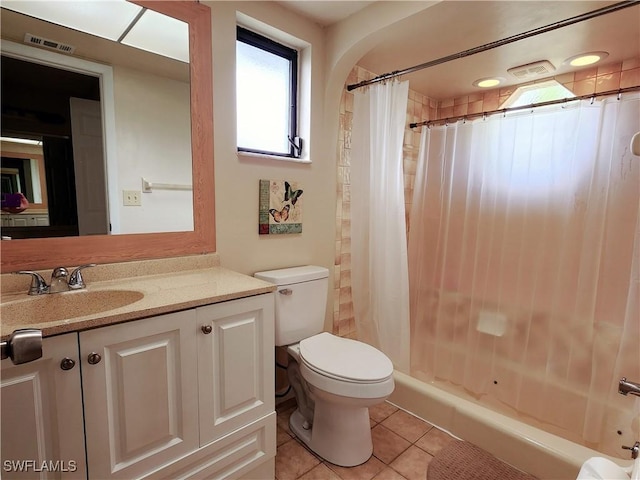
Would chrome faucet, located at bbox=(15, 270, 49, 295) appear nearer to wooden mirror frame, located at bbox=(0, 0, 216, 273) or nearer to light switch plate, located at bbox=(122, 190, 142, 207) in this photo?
wooden mirror frame, located at bbox=(0, 0, 216, 273)

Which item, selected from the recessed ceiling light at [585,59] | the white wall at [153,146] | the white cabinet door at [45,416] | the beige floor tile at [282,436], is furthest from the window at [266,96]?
the recessed ceiling light at [585,59]

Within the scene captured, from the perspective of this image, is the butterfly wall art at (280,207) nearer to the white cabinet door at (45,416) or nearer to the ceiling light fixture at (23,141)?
the ceiling light fixture at (23,141)

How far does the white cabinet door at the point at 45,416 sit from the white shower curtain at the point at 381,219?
1570 mm

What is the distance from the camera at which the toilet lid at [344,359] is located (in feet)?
4.78

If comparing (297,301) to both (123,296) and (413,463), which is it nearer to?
(123,296)

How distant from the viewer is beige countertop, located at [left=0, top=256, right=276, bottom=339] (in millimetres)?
974

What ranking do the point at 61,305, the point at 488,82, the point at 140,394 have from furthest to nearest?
the point at 488,82 < the point at 61,305 < the point at 140,394

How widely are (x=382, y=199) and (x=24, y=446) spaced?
5.96 ft

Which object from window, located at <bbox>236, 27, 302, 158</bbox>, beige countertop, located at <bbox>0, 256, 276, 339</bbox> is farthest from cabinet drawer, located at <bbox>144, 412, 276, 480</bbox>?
window, located at <bbox>236, 27, 302, 158</bbox>

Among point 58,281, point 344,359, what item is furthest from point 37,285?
point 344,359

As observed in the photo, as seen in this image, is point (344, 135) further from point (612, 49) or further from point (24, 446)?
point (24, 446)

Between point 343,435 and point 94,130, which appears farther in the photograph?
point 343,435

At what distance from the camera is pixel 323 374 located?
1479 millimetres

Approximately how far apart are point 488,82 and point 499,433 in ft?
7.39
